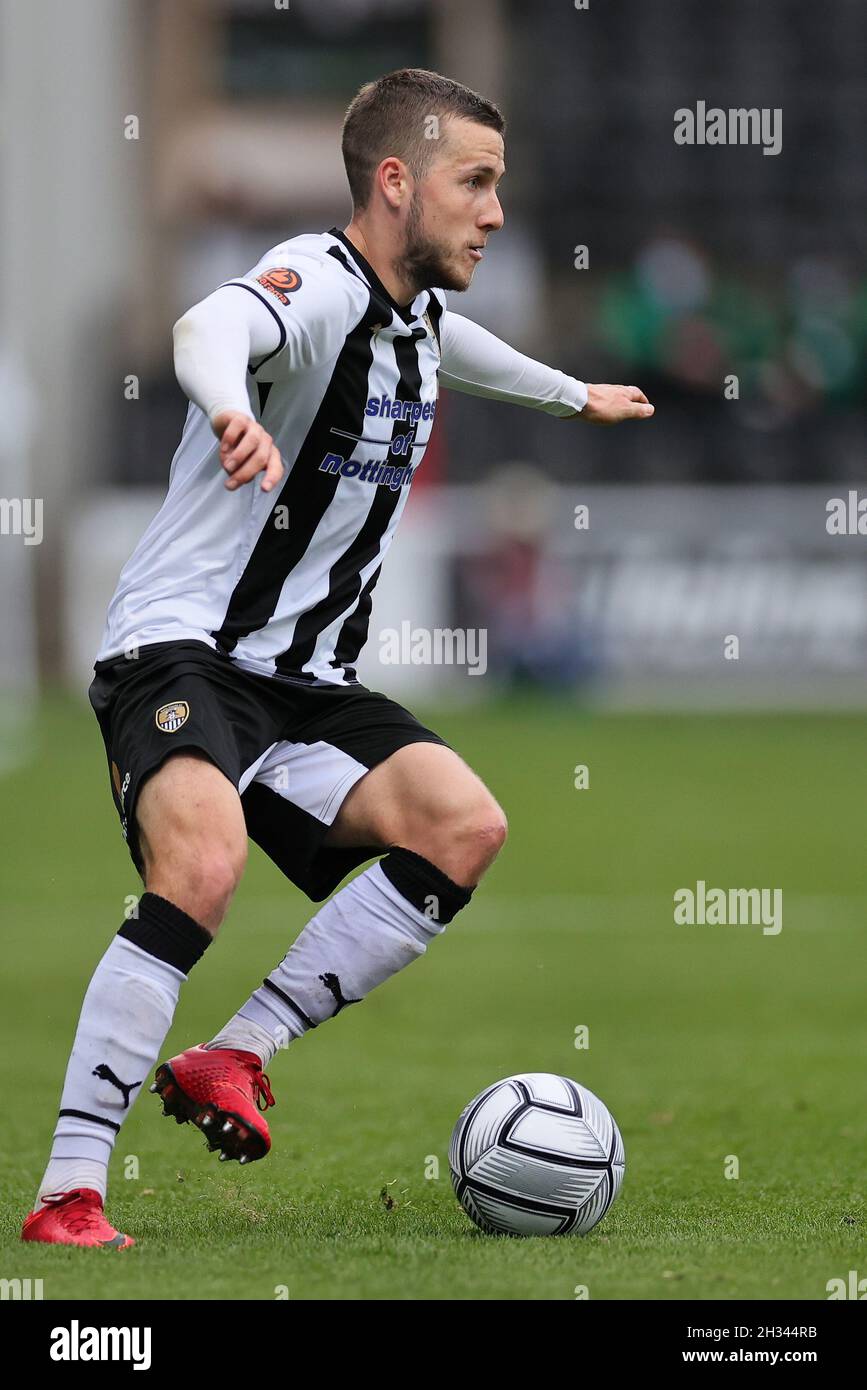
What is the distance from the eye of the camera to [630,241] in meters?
24.4

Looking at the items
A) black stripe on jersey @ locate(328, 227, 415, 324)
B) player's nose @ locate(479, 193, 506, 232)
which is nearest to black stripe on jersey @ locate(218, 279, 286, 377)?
black stripe on jersey @ locate(328, 227, 415, 324)

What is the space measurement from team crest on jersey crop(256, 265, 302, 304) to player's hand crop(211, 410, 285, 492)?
511 mm

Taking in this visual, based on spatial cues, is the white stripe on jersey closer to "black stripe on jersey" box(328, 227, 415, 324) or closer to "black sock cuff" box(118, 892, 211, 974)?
"black stripe on jersey" box(328, 227, 415, 324)

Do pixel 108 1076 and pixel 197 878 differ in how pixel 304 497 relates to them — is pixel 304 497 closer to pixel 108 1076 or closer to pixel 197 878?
pixel 197 878

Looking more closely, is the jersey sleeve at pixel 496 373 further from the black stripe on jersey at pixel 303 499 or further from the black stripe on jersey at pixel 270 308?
the black stripe on jersey at pixel 270 308

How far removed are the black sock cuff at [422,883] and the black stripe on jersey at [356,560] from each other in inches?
18.9

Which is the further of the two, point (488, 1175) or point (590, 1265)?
point (488, 1175)

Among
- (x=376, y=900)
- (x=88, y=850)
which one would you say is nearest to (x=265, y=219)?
(x=88, y=850)

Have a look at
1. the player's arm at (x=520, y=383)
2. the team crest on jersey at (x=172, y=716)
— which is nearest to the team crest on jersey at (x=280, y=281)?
the player's arm at (x=520, y=383)

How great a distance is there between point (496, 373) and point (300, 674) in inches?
37.1

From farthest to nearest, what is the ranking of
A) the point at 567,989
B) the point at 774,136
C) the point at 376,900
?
1. the point at 774,136
2. the point at 567,989
3. the point at 376,900

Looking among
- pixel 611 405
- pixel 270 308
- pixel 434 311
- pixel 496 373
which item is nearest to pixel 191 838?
pixel 270 308

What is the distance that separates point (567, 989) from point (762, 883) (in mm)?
2563
